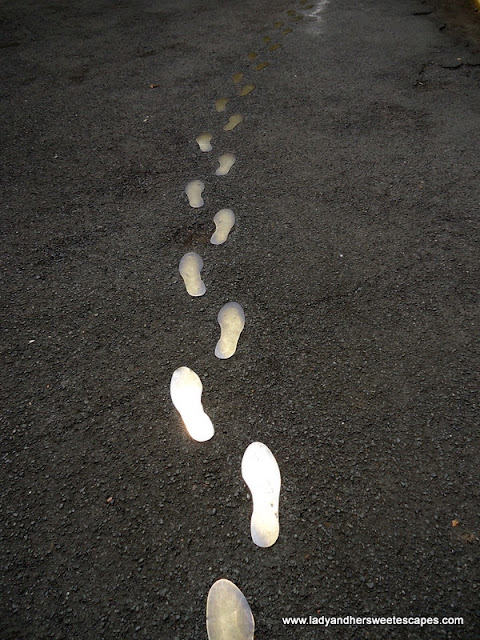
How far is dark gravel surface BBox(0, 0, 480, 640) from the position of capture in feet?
4.38

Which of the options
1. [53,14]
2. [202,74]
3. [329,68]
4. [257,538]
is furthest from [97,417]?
[53,14]

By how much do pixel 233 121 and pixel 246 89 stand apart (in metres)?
0.55

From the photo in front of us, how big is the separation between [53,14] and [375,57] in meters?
3.70

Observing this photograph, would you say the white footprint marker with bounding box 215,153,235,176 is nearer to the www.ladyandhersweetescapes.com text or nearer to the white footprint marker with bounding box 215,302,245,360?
the white footprint marker with bounding box 215,302,245,360

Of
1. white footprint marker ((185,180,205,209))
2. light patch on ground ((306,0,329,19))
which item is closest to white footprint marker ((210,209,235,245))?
white footprint marker ((185,180,205,209))

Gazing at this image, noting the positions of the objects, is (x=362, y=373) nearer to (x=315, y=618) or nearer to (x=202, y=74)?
(x=315, y=618)

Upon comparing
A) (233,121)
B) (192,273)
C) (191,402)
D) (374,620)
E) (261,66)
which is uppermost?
(261,66)

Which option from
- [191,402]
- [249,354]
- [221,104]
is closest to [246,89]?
[221,104]

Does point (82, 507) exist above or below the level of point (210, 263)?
below

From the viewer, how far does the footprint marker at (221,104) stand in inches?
133

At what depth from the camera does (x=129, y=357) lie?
1.89 m

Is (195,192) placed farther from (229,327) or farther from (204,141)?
(229,327)

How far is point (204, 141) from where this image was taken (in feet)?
10.1

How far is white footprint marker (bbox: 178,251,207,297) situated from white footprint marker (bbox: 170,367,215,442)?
44 centimetres
